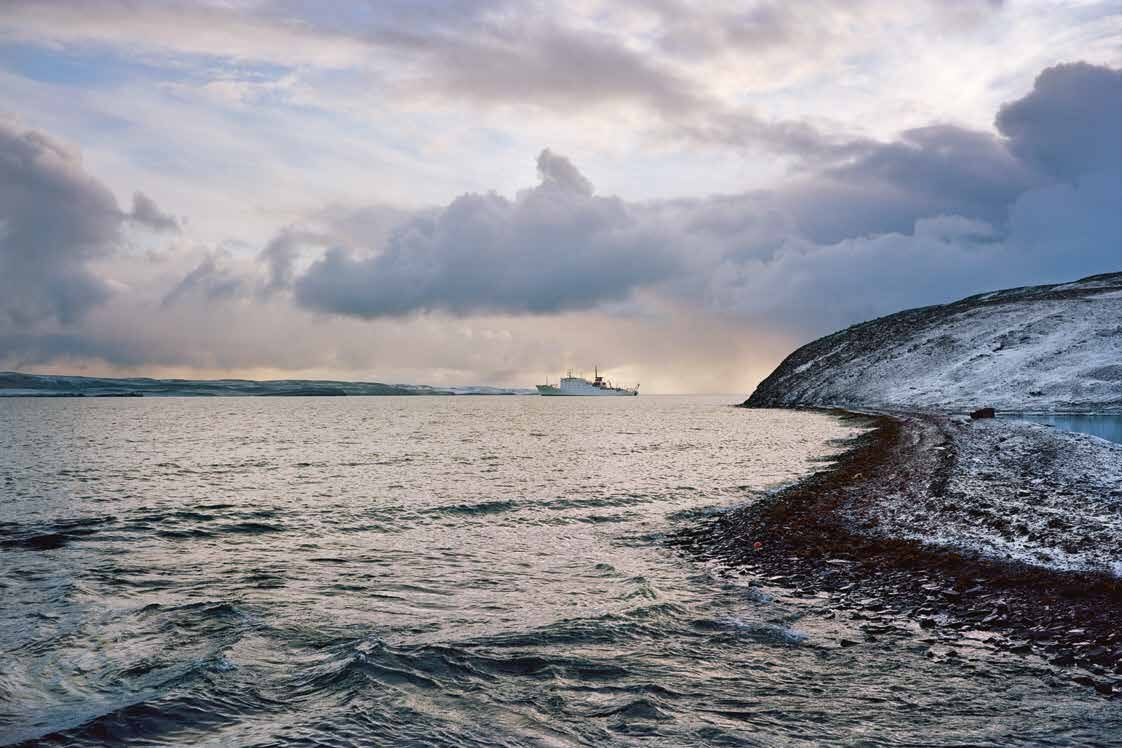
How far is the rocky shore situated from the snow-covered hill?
84.1 m

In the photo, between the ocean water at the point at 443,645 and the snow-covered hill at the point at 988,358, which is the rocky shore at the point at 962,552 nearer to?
the ocean water at the point at 443,645

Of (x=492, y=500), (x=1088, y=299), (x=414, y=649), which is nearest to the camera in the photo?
(x=414, y=649)

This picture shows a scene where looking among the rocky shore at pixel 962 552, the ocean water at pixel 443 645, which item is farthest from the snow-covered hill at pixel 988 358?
the ocean water at pixel 443 645

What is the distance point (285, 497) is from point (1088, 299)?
161 metres

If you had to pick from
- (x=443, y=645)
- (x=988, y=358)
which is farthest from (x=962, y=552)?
(x=988, y=358)

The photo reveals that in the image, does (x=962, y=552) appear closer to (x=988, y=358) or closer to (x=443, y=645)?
(x=443, y=645)

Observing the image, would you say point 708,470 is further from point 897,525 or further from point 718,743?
point 718,743

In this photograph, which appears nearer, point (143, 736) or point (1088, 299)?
point (143, 736)

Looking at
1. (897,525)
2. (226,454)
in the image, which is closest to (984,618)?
(897,525)

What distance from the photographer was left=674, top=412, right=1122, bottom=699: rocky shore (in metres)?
13.4

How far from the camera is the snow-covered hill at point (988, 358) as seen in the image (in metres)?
110

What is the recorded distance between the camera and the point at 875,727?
9.88 m

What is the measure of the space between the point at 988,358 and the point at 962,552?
5219 inches

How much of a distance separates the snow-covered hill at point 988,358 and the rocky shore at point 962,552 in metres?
84.1
